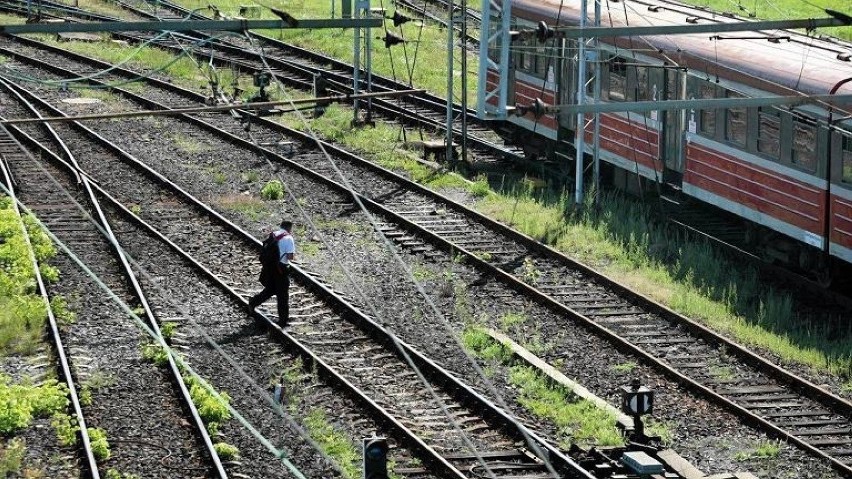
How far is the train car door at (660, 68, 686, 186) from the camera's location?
23.0 metres

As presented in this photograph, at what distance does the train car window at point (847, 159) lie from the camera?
18656 millimetres

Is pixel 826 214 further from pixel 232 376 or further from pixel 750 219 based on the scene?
pixel 232 376

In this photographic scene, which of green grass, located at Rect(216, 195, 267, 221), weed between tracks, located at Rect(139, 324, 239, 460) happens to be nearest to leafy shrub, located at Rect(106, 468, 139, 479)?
weed between tracks, located at Rect(139, 324, 239, 460)

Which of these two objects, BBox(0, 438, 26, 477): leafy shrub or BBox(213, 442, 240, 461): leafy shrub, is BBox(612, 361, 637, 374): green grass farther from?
BBox(0, 438, 26, 477): leafy shrub

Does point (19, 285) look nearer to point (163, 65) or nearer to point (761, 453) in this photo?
point (761, 453)

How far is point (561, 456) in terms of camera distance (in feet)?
45.8

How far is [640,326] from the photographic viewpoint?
61.4 feet

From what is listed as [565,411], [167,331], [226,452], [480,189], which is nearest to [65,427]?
[226,452]

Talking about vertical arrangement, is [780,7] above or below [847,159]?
below

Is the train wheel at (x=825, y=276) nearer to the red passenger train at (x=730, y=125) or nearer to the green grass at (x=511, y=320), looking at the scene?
the red passenger train at (x=730, y=125)

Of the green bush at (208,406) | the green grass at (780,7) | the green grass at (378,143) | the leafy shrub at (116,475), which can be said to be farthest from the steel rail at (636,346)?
the green grass at (780,7)

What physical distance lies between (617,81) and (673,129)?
2110 millimetres

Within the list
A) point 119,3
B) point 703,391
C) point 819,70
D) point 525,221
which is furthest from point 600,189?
point 119,3

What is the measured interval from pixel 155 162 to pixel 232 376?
38.4 feet
